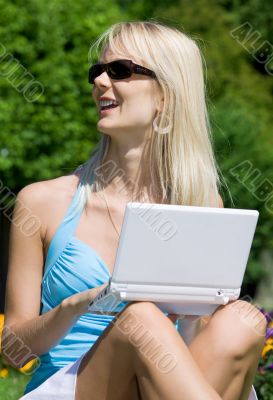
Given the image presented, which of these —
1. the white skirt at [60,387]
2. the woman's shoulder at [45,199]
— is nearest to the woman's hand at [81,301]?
the white skirt at [60,387]

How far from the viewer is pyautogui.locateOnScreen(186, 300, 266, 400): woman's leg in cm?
251

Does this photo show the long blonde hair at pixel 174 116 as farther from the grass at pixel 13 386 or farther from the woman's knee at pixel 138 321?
the grass at pixel 13 386

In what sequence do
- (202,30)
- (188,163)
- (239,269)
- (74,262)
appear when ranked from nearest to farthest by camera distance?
(239,269), (74,262), (188,163), (202,30)

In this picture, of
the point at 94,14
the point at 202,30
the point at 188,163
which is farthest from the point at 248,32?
the point at 188,163

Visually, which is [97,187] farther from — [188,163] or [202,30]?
[202,30]

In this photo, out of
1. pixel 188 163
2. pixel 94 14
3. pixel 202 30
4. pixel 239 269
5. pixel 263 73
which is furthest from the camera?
pixel 263 73

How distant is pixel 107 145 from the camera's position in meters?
3.08

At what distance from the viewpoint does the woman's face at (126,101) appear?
2.95 m

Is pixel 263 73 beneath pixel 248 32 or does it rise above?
beneath

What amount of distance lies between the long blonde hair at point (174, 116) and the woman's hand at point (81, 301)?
593 millimetres

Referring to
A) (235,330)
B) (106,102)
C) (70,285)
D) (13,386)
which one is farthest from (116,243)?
(13,386)

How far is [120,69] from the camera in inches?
116

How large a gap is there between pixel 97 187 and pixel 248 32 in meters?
11.0

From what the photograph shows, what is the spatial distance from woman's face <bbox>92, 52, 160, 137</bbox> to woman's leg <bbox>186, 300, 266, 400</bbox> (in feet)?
2.43
